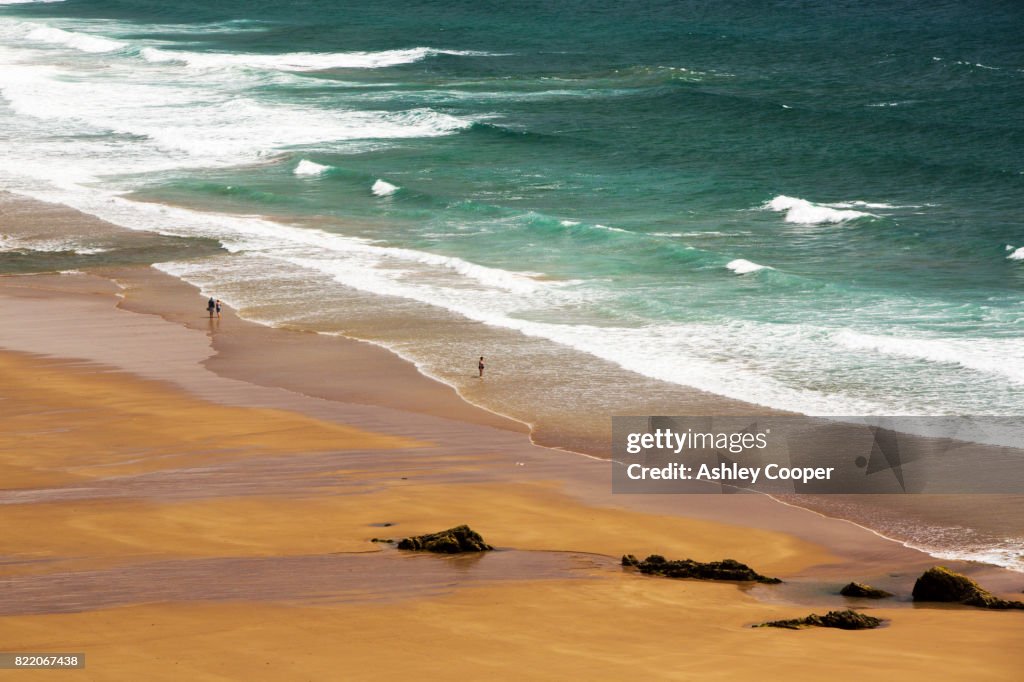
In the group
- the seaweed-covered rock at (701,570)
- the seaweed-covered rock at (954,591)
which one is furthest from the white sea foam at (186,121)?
the seaweed-covered rock at (954,591)

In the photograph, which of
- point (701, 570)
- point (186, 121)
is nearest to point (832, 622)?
point (701, 570)

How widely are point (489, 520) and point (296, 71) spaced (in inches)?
2529

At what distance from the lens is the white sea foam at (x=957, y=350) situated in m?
29.0

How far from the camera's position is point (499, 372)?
96.2 feet

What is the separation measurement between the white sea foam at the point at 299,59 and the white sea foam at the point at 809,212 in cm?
4007

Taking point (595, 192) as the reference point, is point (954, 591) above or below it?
below

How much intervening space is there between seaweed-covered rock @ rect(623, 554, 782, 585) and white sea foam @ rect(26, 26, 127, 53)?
79.9m

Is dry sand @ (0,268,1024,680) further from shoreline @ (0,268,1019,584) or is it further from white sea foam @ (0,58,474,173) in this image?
white sea foam @ (0,58,474,173)

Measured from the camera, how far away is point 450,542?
1792 centimetres

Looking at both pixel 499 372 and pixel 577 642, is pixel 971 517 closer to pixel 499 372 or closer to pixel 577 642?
pixel 577 642

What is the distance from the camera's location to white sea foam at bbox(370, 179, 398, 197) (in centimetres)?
5041

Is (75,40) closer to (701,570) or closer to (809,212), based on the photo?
(809,212)

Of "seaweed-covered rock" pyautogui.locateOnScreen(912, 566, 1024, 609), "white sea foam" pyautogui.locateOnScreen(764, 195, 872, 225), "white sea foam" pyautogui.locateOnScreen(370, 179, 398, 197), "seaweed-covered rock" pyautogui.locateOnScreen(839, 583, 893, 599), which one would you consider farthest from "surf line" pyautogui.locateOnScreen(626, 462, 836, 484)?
"white sea foam" pyautogui.locateOnScreen(370, 179, 398, 197)

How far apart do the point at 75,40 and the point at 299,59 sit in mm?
19702
